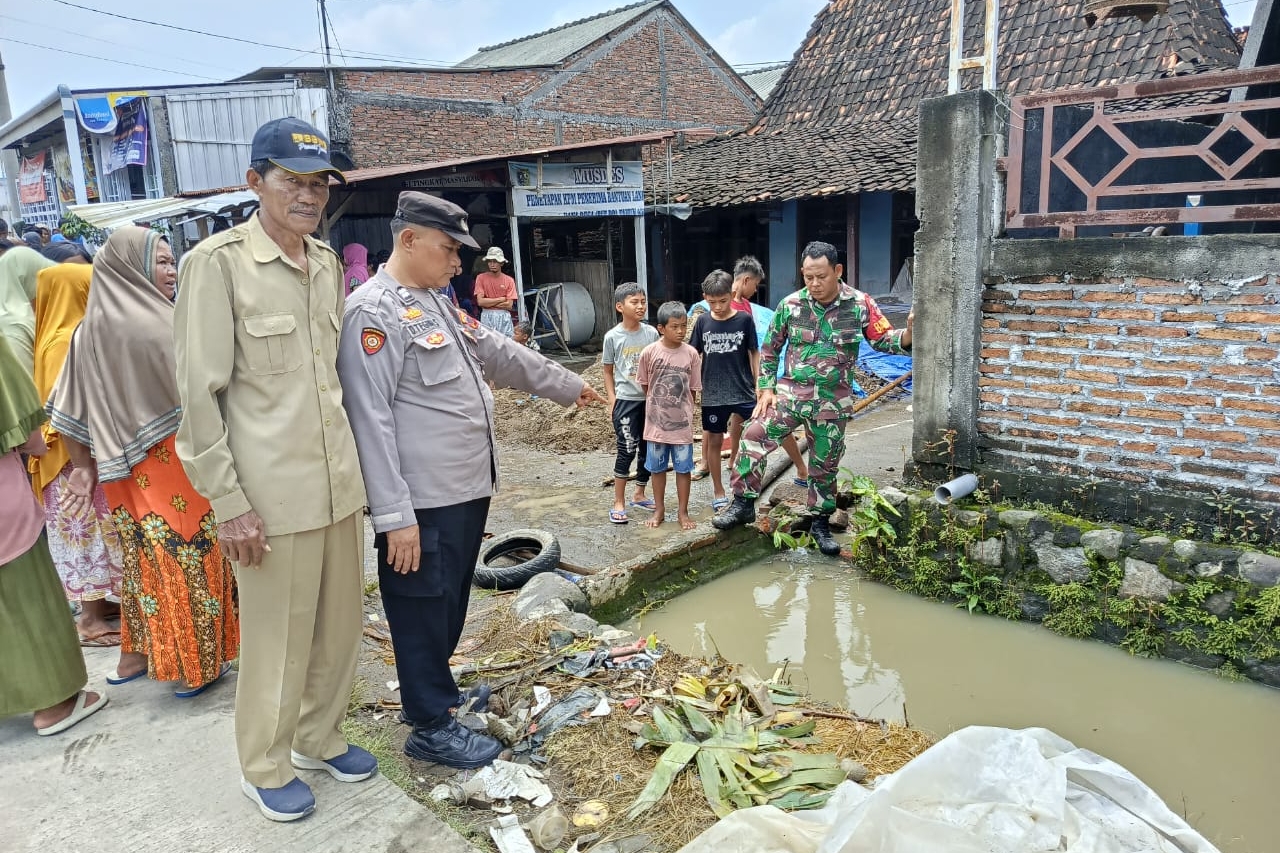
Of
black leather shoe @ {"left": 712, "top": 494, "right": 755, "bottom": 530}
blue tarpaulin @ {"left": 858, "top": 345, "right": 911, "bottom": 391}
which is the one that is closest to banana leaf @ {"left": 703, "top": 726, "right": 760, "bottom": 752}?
black leather shoe @ {"left": 712, "top": 494, "right": 755, "bottom": 530}

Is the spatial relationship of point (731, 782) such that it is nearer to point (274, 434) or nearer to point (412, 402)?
point (412, 402)

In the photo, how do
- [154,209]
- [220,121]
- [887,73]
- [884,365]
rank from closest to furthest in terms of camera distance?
[884,365], [154,209], [887,73], [220,121]

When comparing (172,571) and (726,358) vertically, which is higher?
(726,358)

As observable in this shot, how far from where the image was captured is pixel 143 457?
3174 millimetres

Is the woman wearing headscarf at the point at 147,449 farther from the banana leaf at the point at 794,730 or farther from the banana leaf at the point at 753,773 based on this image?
the banana leaf at the point at 794,730

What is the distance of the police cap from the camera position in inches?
107

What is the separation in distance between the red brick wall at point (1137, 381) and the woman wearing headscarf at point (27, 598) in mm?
4646

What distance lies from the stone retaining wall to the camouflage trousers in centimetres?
44

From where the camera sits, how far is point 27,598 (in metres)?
3.15

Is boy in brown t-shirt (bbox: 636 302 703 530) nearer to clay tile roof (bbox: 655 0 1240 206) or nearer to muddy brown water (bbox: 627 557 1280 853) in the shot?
muddy brown water (bbox: 627 557 1280 853)

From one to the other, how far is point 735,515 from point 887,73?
11452 mm

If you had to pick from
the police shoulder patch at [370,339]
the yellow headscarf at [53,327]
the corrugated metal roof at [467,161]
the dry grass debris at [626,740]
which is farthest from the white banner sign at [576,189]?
the police shoulder patch at [370,339]

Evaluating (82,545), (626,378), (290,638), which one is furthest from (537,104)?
(290,638)

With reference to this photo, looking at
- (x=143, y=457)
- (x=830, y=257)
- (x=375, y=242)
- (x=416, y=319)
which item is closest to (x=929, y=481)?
(x=830, y=257)
